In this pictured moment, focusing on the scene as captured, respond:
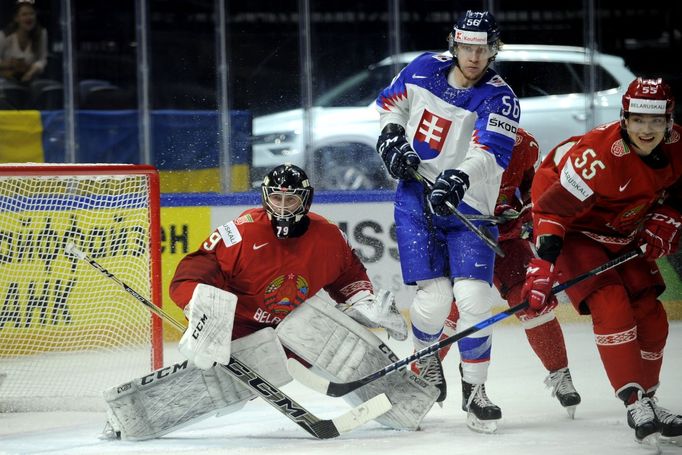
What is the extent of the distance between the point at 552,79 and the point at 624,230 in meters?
2.97

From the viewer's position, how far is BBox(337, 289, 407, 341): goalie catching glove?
11.5 feet

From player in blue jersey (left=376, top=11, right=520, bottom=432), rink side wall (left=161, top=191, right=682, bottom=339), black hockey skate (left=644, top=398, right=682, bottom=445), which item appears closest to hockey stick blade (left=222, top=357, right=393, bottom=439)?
player in blue jersey (left=376, top=11, right=520, bottom=432)

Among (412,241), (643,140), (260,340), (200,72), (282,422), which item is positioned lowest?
(282,422)

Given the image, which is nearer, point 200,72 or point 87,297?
point 87,297

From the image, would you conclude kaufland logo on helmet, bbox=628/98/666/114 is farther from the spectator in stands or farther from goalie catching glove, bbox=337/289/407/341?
the spectator in stands

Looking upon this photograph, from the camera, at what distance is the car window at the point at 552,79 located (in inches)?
247

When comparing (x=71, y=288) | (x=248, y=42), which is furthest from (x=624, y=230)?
(x=248, y=42)

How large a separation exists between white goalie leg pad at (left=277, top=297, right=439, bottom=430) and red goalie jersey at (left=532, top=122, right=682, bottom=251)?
1.84 feet

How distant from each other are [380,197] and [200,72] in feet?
4.09

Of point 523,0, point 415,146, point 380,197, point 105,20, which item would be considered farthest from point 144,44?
point 415,146

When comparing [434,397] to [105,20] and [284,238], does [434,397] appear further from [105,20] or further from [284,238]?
[105,20]

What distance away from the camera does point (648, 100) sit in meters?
3.22

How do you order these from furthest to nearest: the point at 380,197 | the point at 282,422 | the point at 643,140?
→ the point at 380,197 < the point at 282,422 < the point at 643,140

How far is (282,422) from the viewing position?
3.72 meters
